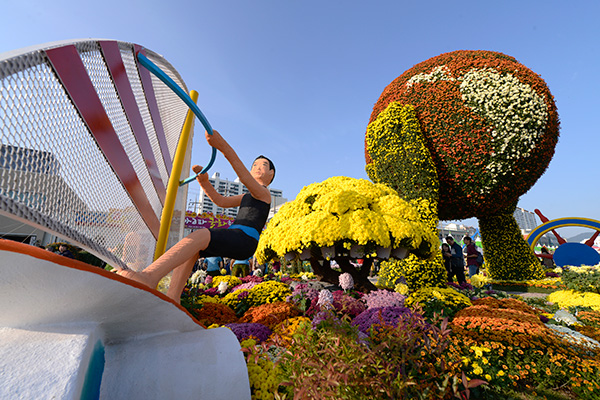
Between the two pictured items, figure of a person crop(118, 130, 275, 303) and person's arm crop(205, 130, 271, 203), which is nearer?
figure of a person crop(118, 130, 275, 303)

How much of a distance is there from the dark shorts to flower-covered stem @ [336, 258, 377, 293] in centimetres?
402

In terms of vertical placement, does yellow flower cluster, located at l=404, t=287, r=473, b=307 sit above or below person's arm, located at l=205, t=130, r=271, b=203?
below

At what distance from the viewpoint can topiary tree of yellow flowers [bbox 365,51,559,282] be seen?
7.82 m

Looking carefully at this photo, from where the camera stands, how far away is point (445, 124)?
8.48m

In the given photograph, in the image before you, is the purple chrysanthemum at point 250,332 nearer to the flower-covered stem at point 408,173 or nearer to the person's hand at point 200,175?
the person's hand at point 200,175

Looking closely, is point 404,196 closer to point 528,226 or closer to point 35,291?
point 35,291

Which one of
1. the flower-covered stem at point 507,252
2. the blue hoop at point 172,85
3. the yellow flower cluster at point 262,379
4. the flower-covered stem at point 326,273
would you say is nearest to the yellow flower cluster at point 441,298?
the flower-covered stem at point 326,273

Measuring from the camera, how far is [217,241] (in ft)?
6.80

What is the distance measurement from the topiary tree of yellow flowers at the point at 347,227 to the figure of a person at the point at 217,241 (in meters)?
2.09

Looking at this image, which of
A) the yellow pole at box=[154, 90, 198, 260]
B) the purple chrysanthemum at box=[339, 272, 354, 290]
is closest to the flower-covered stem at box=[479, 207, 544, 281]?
the purple chrysanthemum at box=[339, 272, 354, 290]

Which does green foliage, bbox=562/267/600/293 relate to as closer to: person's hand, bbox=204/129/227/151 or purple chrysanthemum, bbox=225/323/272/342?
purple chrysanthemum, bbox=225/323/272/342

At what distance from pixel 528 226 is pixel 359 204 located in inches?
6422

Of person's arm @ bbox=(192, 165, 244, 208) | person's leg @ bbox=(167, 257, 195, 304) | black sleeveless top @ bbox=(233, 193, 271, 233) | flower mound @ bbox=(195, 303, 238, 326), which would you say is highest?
person's arm @ bbox=(192, 165, 244, 208)

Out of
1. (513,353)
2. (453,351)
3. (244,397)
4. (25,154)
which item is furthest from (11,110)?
(513,353)
